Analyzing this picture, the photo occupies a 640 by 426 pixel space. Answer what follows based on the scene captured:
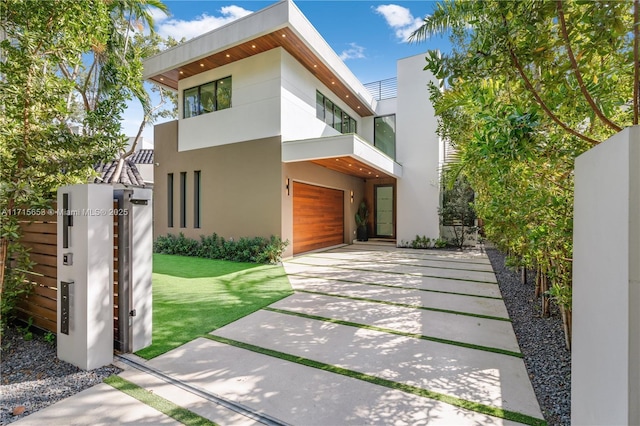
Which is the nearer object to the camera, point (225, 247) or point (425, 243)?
point (225, 247)

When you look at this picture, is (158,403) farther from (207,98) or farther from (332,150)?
(207,98)

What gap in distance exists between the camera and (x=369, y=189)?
15.0m

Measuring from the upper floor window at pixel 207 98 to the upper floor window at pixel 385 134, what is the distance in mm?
7641

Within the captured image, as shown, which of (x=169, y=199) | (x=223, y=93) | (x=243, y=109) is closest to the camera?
(x=243, y=109)

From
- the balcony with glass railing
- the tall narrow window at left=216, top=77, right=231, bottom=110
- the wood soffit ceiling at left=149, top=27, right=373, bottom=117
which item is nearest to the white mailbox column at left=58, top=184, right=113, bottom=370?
the wood soffit ceiling at left=149, top=27, right=373, bottom=117

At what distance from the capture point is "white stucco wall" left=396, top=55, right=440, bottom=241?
11992 mm

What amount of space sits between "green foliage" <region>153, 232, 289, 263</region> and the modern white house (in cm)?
34

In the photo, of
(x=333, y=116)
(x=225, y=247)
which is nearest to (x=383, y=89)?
(x=333, y=116)

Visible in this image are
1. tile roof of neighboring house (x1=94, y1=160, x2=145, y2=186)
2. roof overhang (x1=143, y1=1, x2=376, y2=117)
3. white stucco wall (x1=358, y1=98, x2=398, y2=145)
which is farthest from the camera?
white stucco wall (x1=358, y1=98, x2=398, y2=145)

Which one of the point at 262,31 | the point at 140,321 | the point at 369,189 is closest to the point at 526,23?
the point at 140,321

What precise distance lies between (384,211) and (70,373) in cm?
1345

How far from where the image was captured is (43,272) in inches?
130

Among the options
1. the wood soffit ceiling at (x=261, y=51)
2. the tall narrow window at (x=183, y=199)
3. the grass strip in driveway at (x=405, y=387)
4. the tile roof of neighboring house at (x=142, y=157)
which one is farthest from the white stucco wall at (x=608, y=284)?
the tile roof of neighboring house at (x=142, y=157)

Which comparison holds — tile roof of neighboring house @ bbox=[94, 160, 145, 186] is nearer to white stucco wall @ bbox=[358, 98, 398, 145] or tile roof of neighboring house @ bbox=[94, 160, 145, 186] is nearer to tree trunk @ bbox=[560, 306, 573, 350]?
white stucco wall @ bbox=[358, 98, 398, 145]
